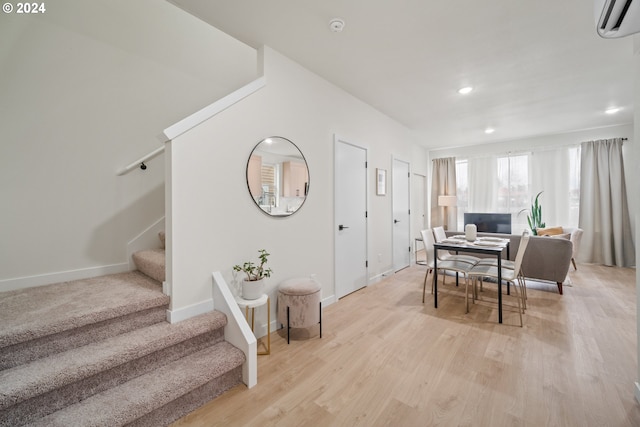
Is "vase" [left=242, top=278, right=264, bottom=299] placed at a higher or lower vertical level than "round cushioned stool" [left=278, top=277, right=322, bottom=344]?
higher

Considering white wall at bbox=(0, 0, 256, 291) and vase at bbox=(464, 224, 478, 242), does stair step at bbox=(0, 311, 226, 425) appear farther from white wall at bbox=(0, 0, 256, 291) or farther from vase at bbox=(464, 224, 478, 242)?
vase at bbox=(464, 224, 478, 242)

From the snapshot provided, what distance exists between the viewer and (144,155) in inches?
111

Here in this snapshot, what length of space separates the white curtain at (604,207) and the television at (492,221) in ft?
5.11

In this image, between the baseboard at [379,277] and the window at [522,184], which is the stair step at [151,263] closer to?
the baseboard at [379,277]

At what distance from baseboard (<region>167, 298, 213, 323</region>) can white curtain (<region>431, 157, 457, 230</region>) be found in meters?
6.34

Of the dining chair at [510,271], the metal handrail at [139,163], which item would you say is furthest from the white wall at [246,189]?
the dining chair at [510,271]

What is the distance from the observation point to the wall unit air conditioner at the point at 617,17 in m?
1.10

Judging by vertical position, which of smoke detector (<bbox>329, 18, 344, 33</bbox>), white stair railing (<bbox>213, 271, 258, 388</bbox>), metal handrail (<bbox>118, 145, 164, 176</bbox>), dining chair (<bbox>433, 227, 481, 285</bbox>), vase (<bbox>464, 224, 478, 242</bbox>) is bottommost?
white stair railing (<bbox>213, 271, 258, 388</bbox>)

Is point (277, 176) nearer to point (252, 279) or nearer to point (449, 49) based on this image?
point (252, 279)

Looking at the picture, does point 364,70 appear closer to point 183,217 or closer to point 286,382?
point 183,217

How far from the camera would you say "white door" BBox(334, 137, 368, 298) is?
10.7 feet

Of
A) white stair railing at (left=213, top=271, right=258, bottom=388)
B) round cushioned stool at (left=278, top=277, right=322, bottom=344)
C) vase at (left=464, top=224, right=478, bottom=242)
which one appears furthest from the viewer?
vase at (left=464, top=224, right=478, bottom=242)

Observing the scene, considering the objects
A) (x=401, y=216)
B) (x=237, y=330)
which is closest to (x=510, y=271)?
(x=401, y=216)

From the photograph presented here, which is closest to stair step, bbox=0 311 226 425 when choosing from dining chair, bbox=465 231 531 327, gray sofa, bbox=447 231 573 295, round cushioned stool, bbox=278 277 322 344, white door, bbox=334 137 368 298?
round cushioned stool, bbox=278 277 322 344
